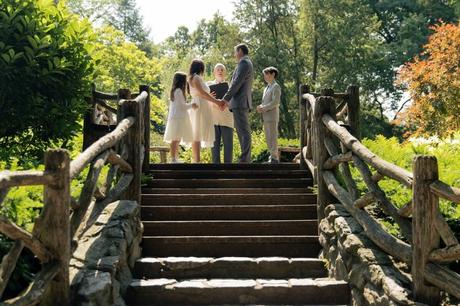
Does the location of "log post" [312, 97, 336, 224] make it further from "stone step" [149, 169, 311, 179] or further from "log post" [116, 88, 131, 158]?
"log post" [116, 88, 131, 158]

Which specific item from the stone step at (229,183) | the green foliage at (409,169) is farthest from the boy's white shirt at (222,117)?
the green foliage at (409,169)

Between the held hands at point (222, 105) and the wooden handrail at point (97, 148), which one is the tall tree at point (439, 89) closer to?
the held hands at point (222, 105)

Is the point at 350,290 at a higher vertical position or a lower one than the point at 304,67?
lower

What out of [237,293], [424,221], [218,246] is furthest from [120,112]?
[424,221]

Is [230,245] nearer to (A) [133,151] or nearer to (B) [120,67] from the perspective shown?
(A) [133,151]

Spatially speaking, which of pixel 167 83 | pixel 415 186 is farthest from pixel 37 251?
pixel 167 83

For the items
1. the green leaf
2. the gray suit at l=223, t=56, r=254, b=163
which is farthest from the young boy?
the green leaf

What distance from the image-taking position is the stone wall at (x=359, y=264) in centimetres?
406

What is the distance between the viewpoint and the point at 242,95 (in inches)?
367

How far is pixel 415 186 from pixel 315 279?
2.01 m

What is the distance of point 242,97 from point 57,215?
5.89 metres

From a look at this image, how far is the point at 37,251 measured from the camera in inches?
143

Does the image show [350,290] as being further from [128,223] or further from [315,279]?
[128,223]

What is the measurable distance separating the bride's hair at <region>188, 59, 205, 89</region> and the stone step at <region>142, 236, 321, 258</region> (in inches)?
163
